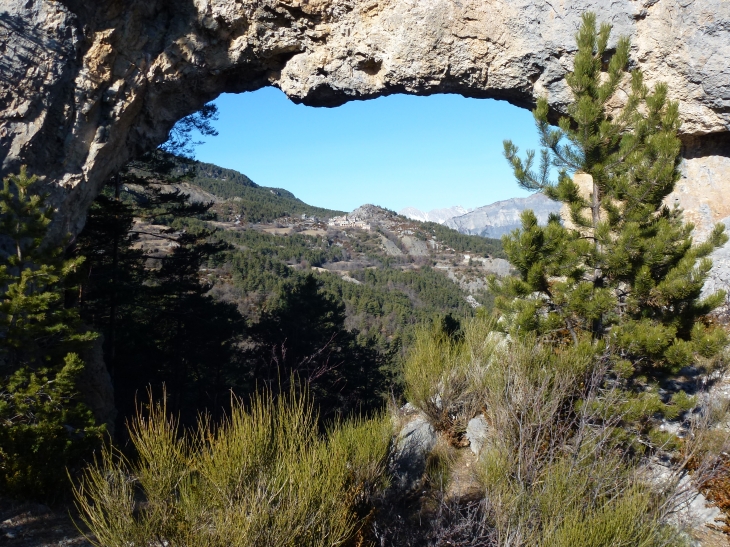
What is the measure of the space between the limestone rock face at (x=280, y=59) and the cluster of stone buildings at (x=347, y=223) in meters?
72.6

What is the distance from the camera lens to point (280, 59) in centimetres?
973

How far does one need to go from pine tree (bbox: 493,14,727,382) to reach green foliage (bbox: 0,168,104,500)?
5.35 meters

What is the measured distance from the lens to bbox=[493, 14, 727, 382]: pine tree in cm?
575

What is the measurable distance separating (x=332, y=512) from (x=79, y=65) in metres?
8.20

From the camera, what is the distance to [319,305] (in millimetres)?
17500

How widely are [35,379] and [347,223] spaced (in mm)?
80253

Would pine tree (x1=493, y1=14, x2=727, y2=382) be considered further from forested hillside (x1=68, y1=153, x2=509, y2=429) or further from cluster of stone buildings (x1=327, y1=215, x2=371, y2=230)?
cluster of stone buildings (x1=327, y1=215, x2=371, y2=230)

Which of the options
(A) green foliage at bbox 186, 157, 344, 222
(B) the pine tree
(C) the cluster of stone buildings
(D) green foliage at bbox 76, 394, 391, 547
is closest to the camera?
(D) green foliage at bbox 76, 394, 391, 547

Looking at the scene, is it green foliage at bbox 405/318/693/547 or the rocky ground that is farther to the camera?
the rocky ground

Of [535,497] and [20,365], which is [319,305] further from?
[535,497]

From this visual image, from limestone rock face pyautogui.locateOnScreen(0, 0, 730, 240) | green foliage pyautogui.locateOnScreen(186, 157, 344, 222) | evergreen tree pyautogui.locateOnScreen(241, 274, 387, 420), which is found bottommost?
evergreen tree pyautogui.locateOnScreen(241, 274, 387, 420)

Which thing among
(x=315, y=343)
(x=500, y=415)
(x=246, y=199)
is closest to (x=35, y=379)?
(x=500, y=415)

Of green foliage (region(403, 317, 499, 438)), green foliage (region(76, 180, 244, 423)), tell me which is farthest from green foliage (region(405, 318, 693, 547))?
green foliage (region(76, 180, 244, 423))

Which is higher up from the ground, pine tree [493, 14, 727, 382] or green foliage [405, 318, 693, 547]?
pine tree [493, 14, 727, 382]
